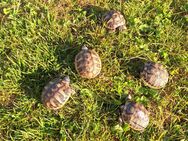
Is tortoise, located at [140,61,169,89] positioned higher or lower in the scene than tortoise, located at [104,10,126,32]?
lower

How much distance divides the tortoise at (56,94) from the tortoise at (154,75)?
3.85ft

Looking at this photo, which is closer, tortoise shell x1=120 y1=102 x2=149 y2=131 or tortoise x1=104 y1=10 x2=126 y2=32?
tortoise shell x1=120 y1=102 x2=149 y2=131

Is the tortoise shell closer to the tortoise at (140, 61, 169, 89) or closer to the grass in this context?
the grass

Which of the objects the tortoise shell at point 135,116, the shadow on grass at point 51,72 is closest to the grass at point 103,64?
the shadow on grass at point 51,72

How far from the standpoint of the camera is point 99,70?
5.61m

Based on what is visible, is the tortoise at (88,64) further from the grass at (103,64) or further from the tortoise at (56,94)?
the tortoise at (56,94)

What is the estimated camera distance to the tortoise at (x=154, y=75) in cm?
555

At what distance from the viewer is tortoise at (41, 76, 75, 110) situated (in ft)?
17.3

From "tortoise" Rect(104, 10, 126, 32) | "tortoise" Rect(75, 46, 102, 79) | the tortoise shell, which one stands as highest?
"tortoise" Rect(104, 10, 126, 32)

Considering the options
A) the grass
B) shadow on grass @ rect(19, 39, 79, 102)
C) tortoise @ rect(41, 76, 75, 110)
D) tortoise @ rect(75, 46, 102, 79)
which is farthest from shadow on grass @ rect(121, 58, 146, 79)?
tortoise @ rect(41, 76, 75, 110)

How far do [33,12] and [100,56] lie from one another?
1354mm

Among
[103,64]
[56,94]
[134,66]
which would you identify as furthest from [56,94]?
[134,66]

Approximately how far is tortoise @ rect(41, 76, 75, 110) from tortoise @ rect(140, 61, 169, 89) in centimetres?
117

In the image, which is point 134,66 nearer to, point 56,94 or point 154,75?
point 154,75
